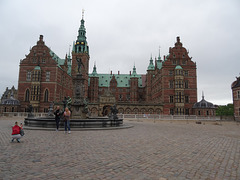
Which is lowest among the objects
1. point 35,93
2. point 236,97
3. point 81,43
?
point 236,97

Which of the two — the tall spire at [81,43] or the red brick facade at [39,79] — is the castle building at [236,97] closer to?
the red brick facade at [39,79]

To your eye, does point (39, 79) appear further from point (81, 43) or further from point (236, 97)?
point (236, 97)

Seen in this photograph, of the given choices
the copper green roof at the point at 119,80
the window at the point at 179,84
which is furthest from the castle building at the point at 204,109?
the copper green roof at the point at 119,80

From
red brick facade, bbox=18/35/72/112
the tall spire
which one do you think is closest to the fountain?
red brick facade, bbox=18/35/72/112

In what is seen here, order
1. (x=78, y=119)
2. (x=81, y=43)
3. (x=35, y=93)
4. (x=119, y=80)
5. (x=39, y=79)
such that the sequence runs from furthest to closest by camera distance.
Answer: (x=119, y=80) → (x=81, y=43) → (x=39, y=79) → (x=35, y=93) → (x=78, y=119)

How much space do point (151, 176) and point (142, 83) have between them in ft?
244

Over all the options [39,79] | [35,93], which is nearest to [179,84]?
[39,79]

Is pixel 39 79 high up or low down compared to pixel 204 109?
up

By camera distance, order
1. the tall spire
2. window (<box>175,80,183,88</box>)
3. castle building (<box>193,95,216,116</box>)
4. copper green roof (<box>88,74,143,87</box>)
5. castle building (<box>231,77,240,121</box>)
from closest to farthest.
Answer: castle building (<box>231,77,240,121</box>) → castle building (<box>193,95,216,116</box>) → window (<box>175,80,183,88</box>) → the tall spire → copper green roof (<box>88,74,143,87</box>)

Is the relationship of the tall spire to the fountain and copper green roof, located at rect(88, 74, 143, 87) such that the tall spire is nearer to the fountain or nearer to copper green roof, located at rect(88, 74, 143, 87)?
copper green roof, located at rect(88, 74, 143, 87)

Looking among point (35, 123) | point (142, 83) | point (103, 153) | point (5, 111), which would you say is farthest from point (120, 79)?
point (103, 153)

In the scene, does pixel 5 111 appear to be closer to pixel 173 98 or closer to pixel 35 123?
pixel 35 123

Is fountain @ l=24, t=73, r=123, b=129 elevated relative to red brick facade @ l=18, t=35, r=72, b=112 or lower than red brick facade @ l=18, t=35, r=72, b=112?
lower

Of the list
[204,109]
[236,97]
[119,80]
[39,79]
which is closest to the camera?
[236,97]
